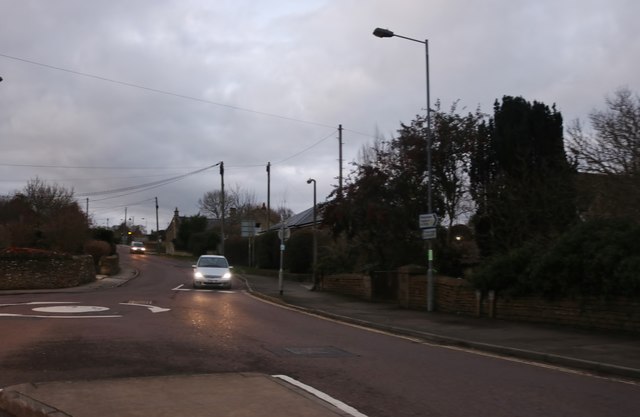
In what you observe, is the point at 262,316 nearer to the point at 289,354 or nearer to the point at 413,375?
the point at 289,354

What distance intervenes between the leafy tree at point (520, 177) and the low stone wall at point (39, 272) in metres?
19.3

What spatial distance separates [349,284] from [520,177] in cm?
900

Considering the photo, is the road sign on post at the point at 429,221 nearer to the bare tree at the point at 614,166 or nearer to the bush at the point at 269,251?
the bare tree at the point at 614,166

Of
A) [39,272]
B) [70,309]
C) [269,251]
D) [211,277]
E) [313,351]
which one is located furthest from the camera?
[269,251]

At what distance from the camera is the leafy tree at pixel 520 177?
19.5 metres

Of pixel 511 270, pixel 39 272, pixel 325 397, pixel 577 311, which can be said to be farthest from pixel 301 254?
pixel 325 397

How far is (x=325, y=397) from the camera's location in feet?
22.8

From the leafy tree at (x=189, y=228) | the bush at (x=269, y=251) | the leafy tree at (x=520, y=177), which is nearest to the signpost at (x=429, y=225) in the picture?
the leafy tree at (x=520, y=177)

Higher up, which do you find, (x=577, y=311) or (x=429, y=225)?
(x=429, y=225)

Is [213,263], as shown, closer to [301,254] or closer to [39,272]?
[39,272]

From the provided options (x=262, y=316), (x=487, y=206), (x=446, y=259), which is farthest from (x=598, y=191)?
(x=262, y=316)

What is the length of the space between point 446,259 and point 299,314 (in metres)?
7.75

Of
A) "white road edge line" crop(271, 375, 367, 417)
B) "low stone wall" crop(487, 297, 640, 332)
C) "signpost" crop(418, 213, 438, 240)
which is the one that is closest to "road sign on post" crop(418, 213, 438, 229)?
"signpost" crop(418, 213, 438, 240)

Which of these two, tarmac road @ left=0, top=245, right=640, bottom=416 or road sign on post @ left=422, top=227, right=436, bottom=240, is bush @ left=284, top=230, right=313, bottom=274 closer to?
road sign on post @ left=422, top=227, right=436, bottom=240
